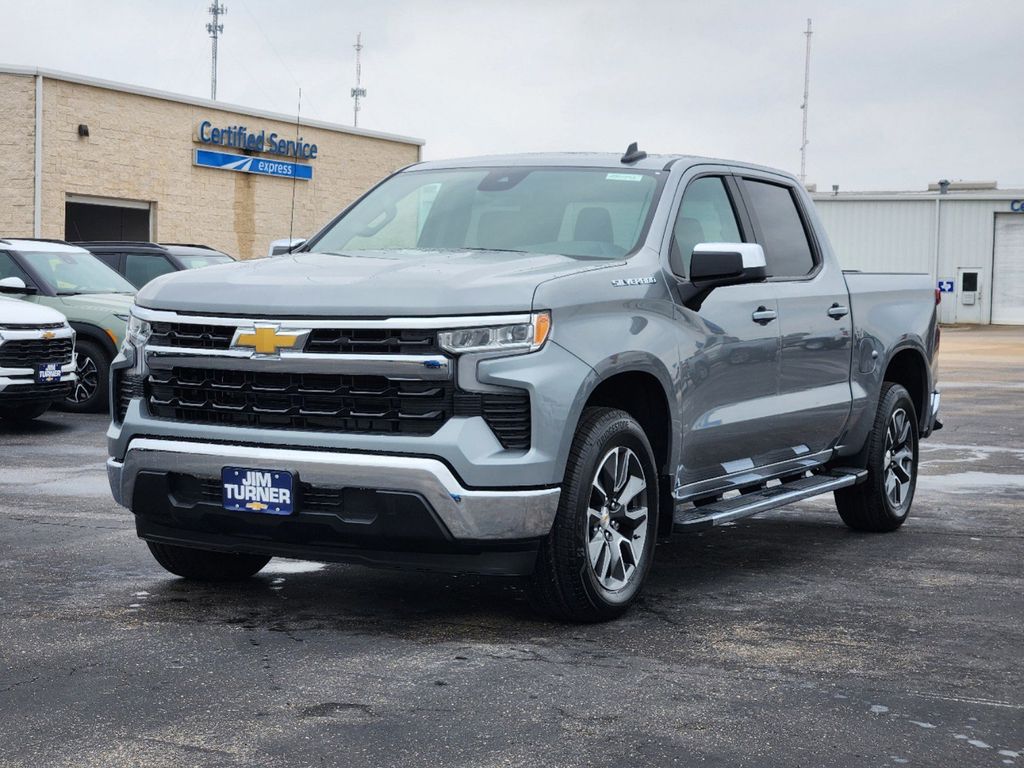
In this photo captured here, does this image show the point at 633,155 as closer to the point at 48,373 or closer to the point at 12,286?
the point at 48,373

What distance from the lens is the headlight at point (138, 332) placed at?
614cm

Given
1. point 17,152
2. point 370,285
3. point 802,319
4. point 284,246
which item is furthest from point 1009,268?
point 370,285

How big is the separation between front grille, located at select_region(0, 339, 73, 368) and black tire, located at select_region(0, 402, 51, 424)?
76 cm

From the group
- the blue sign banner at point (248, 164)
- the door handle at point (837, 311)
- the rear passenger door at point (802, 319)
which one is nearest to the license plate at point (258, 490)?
the rear passenger door at point (802, 319)

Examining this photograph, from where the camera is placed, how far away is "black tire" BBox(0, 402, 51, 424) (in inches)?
582

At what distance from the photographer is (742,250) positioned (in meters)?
6.63

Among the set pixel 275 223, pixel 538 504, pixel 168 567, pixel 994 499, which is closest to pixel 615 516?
pixel 538 504

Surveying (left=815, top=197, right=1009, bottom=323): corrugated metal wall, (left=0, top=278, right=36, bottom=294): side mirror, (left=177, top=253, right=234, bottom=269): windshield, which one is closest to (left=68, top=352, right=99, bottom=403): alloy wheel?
(left=0, top=278, right=36, bottom=294): side mirror

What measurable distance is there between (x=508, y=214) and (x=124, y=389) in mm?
1931

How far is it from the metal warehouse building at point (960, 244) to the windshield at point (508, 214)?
52.0 metres

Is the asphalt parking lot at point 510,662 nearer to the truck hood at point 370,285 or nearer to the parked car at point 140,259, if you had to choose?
the truck hood at point 370,285

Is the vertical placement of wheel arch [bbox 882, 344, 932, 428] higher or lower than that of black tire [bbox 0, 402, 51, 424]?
higher

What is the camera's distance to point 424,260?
246 inches

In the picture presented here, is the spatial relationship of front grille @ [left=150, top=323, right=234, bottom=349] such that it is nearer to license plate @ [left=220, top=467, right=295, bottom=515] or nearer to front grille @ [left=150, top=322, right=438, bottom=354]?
front grille @ [left=150, top=322, right=438, bottom=354]
